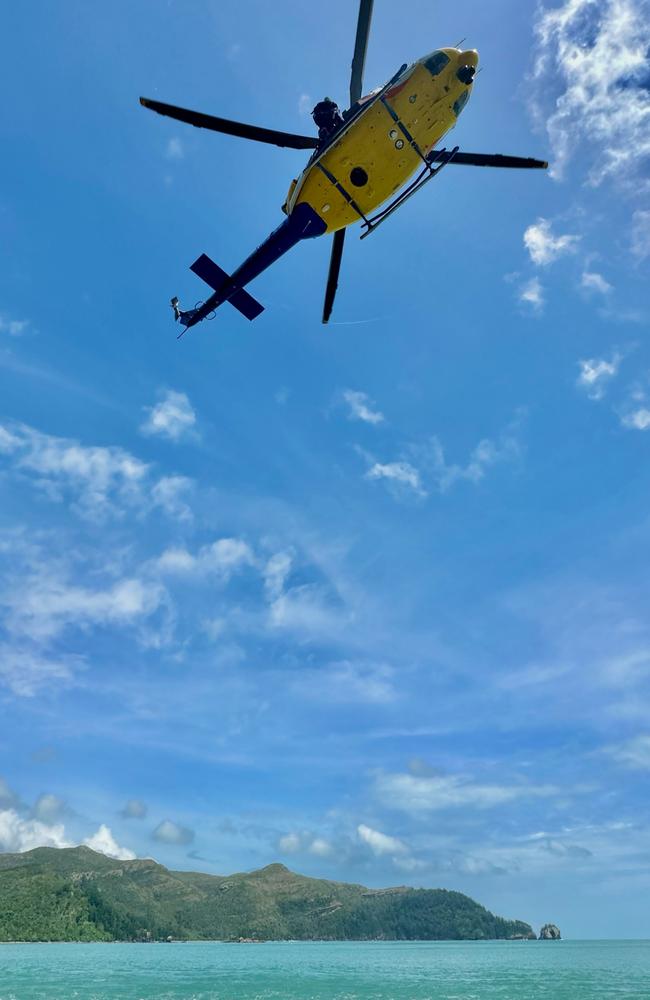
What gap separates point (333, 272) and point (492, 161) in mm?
7648

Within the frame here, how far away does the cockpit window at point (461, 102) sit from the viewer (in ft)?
74.0

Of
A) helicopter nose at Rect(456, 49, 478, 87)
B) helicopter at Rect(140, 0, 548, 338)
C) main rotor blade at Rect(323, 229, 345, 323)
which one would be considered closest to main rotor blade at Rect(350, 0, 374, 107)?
helicopter at Rect(140, 0, 548, 338)

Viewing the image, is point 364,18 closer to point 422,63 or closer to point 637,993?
point 422,63

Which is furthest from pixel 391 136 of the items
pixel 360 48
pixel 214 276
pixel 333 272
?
pixel 214 276

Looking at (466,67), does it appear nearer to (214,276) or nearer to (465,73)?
(465,73)

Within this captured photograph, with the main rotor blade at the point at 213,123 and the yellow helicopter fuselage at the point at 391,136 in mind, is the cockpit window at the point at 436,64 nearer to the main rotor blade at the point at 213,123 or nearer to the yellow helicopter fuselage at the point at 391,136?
the yellow helicopter fuselage at the point at 391,136

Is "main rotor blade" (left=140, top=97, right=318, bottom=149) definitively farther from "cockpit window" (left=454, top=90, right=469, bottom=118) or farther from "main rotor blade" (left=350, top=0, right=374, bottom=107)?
"cockpit window" (left=454, top=90, right=469, bottom=118)

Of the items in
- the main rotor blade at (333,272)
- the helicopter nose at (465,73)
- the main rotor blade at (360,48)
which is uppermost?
the main rotor blade at (360,48)

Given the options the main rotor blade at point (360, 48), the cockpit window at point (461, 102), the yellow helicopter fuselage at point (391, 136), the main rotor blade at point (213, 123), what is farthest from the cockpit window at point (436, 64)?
the main rotor blade at point (213, 123)

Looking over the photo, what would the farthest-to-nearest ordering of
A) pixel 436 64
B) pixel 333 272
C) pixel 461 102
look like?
pixel 333 272
pixel 461 102
pixel 436 64

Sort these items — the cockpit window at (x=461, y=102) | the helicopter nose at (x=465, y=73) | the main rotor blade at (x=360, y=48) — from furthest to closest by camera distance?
the cockpit window at (x=461, y=102) → the helicopter nose at (x=465, y=73) → the main rotor blade at (x=360, y=48)

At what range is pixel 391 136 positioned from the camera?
72.8 ft

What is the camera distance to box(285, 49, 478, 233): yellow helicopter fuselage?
2203 centimetres

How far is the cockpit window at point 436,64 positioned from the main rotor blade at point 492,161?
3034 millimetres
